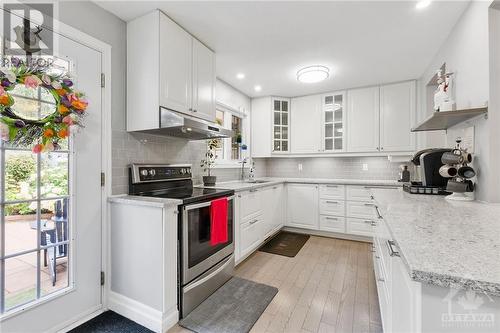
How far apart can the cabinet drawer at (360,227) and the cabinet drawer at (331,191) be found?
40 cm

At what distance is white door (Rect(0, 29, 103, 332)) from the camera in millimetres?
1404

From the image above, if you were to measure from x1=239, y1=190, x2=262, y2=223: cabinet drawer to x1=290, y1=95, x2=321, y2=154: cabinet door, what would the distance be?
5.17 ft

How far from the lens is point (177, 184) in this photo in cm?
245

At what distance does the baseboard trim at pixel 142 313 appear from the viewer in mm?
1582

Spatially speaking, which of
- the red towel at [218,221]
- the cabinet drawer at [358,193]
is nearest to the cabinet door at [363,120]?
the cabinet drawer at [358,193]

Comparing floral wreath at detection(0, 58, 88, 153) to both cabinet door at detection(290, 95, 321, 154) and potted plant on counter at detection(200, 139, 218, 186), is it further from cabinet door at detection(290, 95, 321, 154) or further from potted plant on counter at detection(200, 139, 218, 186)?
cabinet door at detection(290, 95, 321, 154)

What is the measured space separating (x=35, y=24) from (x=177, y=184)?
5.34ft

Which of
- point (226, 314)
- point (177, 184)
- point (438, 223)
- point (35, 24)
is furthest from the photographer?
point (177, 184)

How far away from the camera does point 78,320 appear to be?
1.66m

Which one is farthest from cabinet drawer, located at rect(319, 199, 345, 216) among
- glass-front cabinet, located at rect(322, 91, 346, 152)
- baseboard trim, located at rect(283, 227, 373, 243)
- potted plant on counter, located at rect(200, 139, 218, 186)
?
potted plant on counter, located at rect(200, 139, 218, 186)

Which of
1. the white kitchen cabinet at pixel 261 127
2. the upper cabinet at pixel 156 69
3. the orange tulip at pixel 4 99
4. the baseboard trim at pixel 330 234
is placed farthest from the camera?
the white kitchen cabinet at pixel 261 127

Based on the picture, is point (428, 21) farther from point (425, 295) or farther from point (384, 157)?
point (425, 295)

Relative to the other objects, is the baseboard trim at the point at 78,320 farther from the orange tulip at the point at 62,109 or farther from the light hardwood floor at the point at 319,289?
the orange tulip at the point at 62,109

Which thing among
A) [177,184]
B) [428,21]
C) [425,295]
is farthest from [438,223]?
[177,184]
